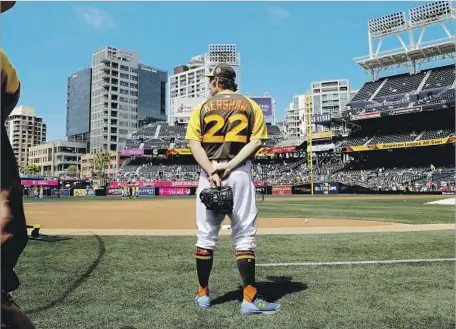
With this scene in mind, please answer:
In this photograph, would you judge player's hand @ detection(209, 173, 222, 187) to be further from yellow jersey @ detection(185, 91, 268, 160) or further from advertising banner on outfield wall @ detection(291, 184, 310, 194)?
advertising banner on outfield wall @ detection(291, 184, 310, 194)

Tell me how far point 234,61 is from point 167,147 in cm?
2873

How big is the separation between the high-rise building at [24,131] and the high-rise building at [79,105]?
724 inches

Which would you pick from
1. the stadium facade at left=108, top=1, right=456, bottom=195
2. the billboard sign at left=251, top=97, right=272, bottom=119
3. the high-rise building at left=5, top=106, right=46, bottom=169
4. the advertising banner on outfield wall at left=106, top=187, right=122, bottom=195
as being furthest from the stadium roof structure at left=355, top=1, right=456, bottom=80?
the high-rise building at left=5, top=106, right=46, bottom=169

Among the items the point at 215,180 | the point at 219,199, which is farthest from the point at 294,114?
the point at 219,199

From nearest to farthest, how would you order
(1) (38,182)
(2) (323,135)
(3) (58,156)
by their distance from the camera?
(1) (38,182) < (2) (323,135) < (3) (58,156)

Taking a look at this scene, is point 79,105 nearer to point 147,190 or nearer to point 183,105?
point 183,105

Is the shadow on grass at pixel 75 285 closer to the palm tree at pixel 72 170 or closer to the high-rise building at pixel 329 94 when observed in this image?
the palm tree at pixel 72 170

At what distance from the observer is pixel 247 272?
134 inches

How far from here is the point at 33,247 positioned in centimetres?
661

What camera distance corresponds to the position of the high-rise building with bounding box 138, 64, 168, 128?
13738 centimetres

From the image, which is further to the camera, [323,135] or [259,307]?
[323,135]

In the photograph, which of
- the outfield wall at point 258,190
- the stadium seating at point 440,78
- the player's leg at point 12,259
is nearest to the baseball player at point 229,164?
the player's leg at point 12,259

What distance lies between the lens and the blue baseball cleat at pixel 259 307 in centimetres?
320

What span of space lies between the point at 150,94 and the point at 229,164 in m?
143
